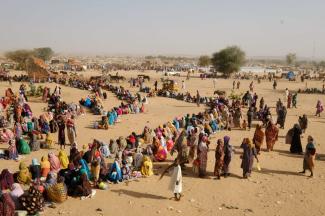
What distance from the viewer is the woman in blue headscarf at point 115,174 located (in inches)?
415

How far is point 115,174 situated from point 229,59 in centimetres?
4706

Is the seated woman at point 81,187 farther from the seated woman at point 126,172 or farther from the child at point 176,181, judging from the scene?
the child at point 176,181

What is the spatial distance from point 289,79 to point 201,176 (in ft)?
150

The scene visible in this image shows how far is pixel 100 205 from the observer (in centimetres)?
901

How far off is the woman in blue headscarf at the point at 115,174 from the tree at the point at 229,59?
46.7 m

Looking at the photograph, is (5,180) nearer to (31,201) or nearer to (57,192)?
(57,192)

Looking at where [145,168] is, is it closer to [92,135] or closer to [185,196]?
[185,196]

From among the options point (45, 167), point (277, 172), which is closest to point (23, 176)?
point (45, 167)

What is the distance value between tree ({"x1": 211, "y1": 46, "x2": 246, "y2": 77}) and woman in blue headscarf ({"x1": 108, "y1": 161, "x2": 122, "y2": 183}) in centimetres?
4673

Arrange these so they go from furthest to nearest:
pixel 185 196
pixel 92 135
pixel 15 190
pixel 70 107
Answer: pixel 70 107 < pixel 92 135 < pixel 185 196 < pixel 15 190

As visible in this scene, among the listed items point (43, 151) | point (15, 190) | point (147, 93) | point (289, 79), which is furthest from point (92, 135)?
point (289, 79)

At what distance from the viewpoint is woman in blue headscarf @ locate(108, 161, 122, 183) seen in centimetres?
1055

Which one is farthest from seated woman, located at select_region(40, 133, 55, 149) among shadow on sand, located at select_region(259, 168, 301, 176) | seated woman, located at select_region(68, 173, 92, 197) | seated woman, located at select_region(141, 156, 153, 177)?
shadow on sand, located at select_region(259, 168, 301, 176)

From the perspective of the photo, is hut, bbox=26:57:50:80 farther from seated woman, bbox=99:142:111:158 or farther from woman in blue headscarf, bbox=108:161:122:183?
woman in blue headscarf, bbox=108:161:122:183
